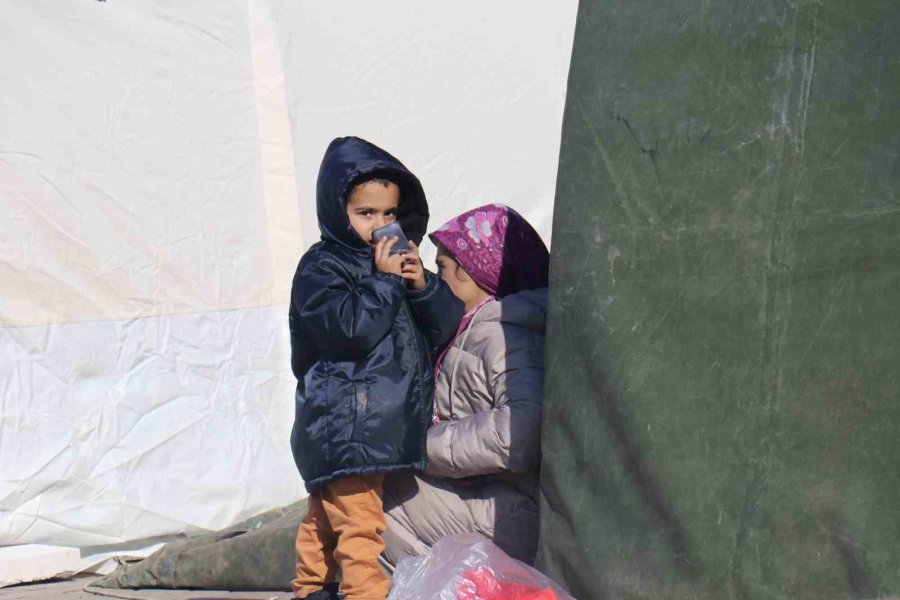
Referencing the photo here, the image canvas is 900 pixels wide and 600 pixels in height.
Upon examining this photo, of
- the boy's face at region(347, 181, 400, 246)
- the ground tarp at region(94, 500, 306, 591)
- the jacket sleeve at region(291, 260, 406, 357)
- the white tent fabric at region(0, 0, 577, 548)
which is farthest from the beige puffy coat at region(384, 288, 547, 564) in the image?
the white tent fabric at region(0, 0, 577, 548)

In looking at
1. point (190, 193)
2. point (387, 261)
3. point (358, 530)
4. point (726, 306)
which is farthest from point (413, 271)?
point (190, 193)

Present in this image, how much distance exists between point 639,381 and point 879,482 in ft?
1.46

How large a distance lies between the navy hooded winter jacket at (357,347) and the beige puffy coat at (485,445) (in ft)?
0.21

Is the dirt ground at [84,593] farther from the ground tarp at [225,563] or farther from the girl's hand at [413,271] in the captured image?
the girl's hand at [413,271]

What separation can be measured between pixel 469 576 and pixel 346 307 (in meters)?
0.62

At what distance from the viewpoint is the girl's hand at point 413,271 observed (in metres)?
2.61

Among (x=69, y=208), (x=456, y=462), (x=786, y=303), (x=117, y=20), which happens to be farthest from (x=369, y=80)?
(x=786, y=303)

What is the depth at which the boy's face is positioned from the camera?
2.71 meters

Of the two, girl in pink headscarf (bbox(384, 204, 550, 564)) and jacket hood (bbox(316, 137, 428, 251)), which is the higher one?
jacket hood (bbox(316, 137, 428, 251))

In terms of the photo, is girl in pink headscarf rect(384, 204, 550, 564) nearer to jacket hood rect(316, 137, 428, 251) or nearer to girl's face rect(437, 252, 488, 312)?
girl's face rect(437, 252, 488, 312)

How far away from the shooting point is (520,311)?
2594 mm

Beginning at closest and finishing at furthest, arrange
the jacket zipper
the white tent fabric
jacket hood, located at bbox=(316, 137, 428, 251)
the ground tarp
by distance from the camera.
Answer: the jacket zipper, jacket hood, located at bbox=(316, 137, 428, 251), the ground tarp, the white tent fabric

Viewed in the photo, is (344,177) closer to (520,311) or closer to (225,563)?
(520,311)

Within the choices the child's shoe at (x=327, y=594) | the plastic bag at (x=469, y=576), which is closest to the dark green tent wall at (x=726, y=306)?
the plastic bag at (x=469, y=576)
